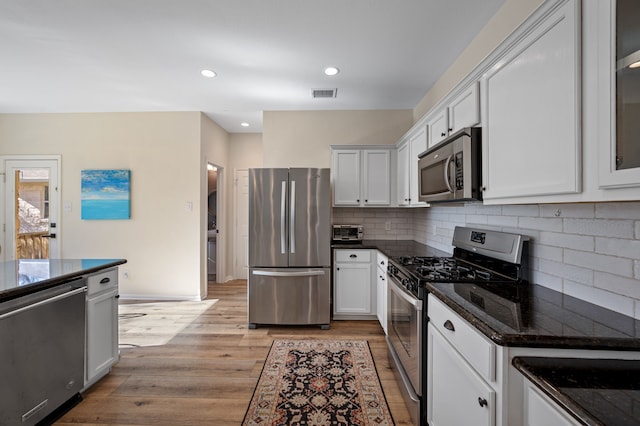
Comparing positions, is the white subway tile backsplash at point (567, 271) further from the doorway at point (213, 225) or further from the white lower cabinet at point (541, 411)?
the doorway at point (213, 225)

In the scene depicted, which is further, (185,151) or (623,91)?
(185,151)

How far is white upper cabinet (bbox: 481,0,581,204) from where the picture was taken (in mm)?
994

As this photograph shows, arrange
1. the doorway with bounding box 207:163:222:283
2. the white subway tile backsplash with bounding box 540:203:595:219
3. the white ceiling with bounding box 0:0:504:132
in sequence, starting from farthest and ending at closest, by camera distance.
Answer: the doorway with bounding box 207:163:222:283, the white ceiling with bounding box 0:0:504:132, the white subway tile backsplash with bounding box 540:203:595:219

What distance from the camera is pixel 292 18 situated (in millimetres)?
2104

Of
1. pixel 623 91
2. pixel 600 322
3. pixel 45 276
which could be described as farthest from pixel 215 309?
pixel 623 91

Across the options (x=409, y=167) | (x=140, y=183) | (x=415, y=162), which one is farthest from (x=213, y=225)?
(x=415, y=162)

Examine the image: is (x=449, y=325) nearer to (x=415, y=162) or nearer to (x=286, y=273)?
(x=415, y=162)

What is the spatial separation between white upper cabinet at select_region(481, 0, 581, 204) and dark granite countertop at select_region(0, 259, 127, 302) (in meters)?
2.58

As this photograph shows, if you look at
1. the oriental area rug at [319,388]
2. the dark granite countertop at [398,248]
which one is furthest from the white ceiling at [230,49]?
the oriental area rug at [319,388]

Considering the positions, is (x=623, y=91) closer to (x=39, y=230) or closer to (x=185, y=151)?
(x=185, y=151)

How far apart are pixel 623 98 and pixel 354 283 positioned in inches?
110

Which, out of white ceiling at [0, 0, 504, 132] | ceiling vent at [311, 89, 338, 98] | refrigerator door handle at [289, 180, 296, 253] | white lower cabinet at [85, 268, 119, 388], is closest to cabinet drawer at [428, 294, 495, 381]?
refrigerator door handle at [289, 180, 296, 253]

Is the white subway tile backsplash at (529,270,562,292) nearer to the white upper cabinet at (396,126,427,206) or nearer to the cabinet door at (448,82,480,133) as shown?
the cabinet door at (448,82,480,133)

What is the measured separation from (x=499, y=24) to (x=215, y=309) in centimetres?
416
